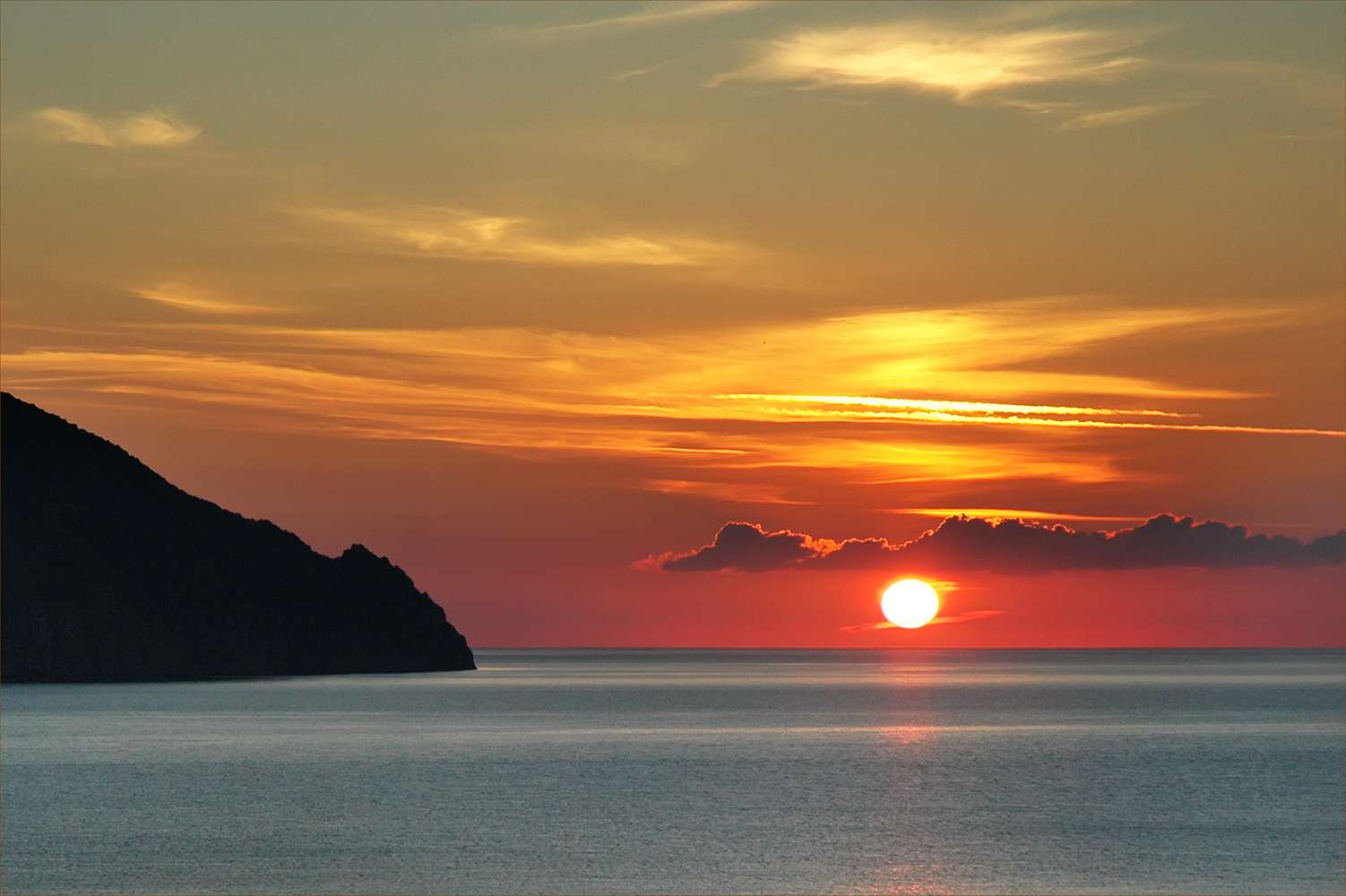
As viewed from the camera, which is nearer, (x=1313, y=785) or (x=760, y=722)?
(x=1313, y=785)

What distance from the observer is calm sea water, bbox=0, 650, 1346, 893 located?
55.7m

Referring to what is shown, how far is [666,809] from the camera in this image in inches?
2977

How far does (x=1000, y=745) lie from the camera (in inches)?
4779

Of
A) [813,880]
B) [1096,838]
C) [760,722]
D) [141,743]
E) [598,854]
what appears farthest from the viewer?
[760,722]

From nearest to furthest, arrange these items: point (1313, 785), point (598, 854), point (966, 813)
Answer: point (598, 854) → point (966, 813) → point (1313, 785)

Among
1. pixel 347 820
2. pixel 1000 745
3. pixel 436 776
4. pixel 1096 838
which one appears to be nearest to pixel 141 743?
pixel 436 776

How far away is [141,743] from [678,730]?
153 ft

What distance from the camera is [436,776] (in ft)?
303

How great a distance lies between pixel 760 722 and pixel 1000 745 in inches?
1485

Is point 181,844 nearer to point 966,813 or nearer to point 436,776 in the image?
point 436,776

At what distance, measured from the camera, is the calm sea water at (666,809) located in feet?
183

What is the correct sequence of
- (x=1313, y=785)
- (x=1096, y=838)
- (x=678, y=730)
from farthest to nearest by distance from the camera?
1. (x=678, y=730)
2. (x=1313, y=785)
3. (x=1096, y=838)

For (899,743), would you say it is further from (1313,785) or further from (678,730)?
(1313,785)

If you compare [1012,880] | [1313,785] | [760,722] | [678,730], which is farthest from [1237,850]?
[760,722]
